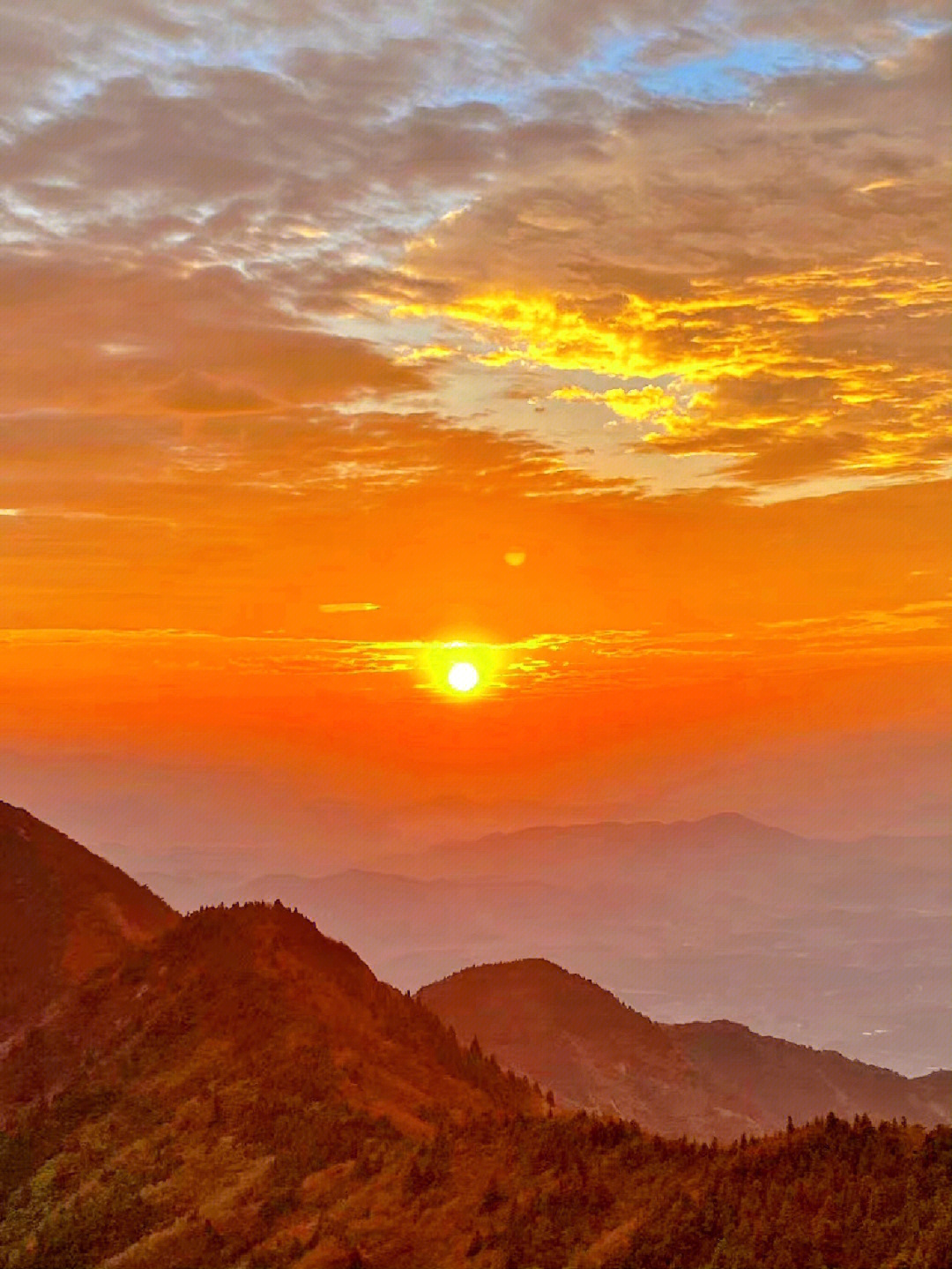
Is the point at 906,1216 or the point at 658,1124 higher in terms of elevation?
the point at 906,1216

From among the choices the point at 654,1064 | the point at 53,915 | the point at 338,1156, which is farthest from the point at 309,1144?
the point at 654,1064

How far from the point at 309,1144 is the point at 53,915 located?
50.1 m

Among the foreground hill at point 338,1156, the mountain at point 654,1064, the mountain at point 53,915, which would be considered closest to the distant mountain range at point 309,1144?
the foreground hill at point 338,1156

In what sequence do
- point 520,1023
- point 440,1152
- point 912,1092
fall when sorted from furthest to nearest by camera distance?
point 912,1092 → point 520,1023 → point 440,1152

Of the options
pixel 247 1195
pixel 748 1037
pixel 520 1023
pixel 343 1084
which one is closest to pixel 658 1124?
pixel 520 1023

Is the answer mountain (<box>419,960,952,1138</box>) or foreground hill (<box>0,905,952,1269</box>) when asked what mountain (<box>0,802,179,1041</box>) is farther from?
mountain (<box>419,960,952,1138</box>)

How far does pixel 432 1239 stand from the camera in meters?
32.9

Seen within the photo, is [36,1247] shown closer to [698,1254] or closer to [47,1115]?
[47,1115]

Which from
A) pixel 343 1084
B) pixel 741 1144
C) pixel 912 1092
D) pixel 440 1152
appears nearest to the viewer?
pixel 741 1144

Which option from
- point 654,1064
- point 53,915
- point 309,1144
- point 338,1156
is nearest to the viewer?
point 338,1156

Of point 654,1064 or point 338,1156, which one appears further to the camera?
point 654,1064

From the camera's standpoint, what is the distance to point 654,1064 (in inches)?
5074

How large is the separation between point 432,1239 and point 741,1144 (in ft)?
27.3

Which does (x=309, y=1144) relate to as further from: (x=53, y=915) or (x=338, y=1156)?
(x=53, y=915)
